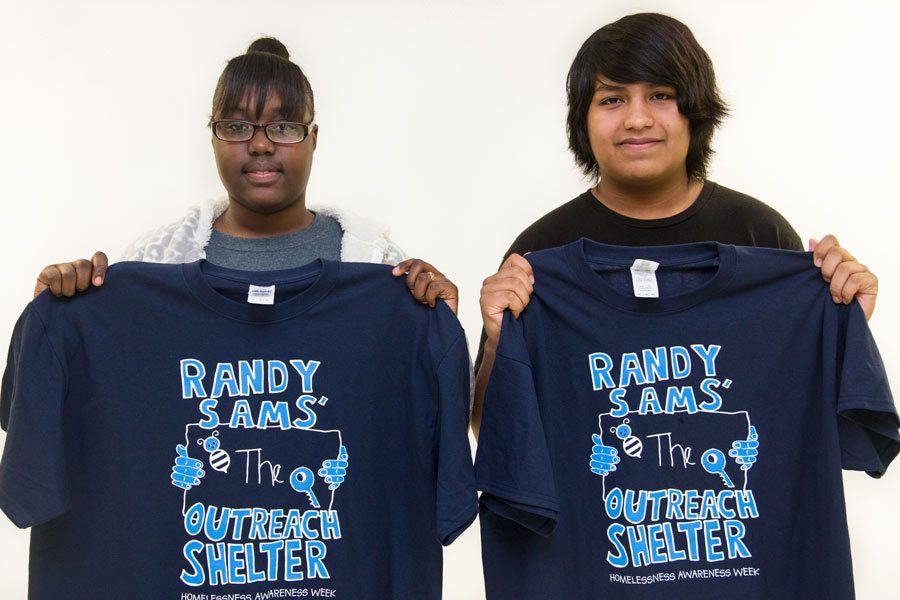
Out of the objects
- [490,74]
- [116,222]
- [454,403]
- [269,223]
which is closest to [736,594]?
[454,403]

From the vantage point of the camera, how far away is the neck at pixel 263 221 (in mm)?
2268

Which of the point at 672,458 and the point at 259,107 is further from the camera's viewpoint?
the point at 259,107

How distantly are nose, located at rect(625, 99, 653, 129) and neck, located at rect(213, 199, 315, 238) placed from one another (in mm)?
776

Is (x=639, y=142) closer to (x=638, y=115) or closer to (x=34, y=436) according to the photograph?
(x=638, y=115)

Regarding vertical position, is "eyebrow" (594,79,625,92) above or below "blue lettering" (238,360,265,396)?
above

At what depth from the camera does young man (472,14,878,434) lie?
6.70 ft

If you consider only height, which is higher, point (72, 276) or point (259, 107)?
point (259, 107)

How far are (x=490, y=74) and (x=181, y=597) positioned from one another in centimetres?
220

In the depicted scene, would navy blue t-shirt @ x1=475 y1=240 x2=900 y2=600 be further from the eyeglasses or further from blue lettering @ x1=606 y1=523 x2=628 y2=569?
the eyeglasses

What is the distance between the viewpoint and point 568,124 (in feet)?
7.89

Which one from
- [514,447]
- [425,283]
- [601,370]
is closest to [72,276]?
[425,283]

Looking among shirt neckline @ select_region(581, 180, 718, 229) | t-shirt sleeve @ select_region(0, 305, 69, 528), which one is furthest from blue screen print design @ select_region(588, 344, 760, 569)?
t-shirt sleeve @ select_region(0, 305, 69, 528)

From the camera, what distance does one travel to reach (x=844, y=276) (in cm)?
201

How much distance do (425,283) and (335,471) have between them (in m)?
0.43
